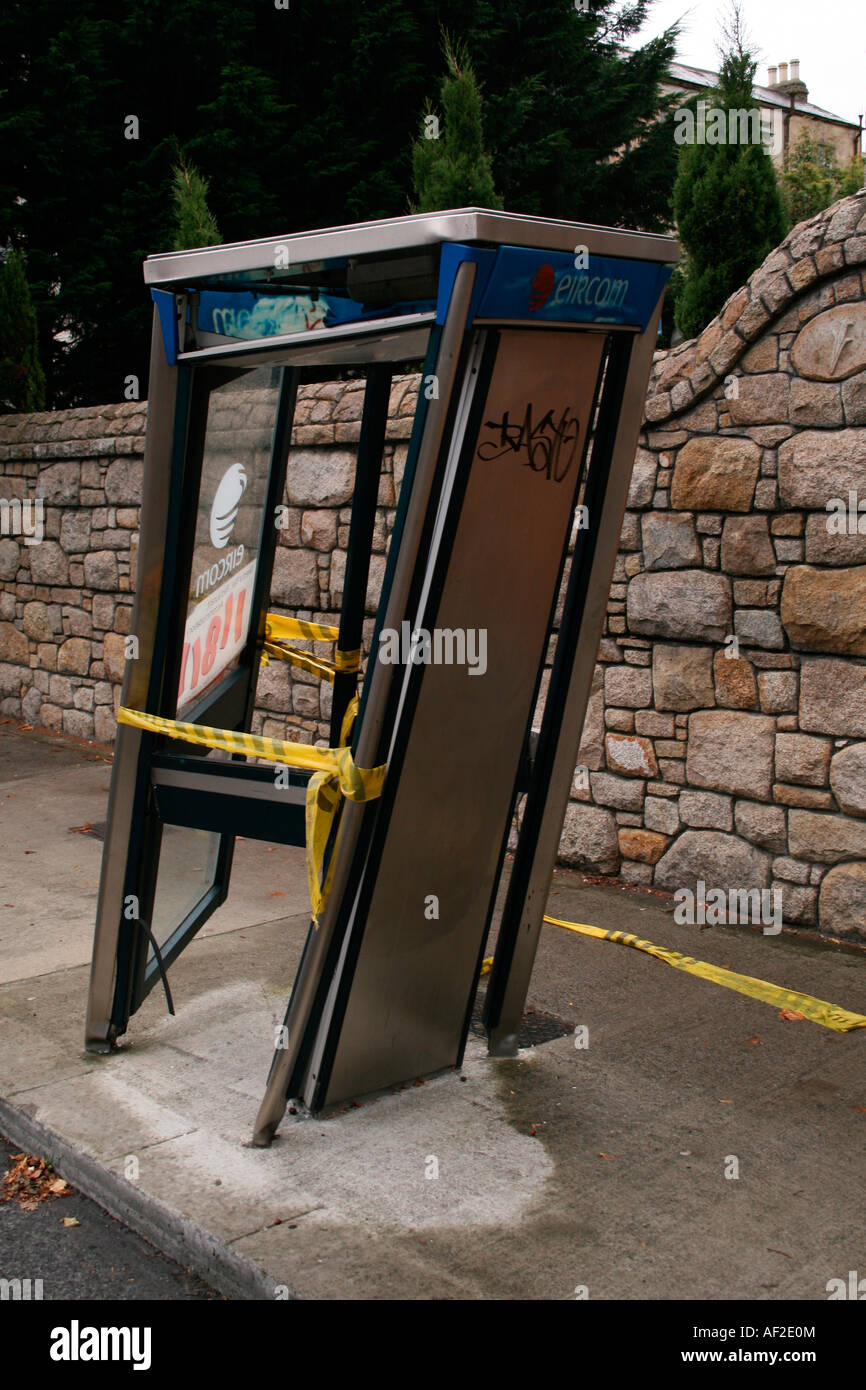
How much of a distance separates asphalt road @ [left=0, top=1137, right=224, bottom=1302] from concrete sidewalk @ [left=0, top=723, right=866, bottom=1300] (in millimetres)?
61

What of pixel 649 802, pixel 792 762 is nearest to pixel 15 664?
pixel 649 802

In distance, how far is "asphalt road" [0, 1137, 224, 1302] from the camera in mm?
2777

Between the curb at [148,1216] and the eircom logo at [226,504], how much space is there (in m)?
1.88

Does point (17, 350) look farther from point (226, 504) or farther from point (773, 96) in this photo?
point (773, 96)

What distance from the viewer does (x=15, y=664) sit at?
9.84 m

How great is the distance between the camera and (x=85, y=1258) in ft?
9.55

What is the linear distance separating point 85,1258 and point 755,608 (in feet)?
11.9

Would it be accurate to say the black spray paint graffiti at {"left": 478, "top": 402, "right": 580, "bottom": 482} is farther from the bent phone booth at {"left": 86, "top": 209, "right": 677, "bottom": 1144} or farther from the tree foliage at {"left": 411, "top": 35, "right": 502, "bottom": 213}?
the tree foliage at {"left": 411, "top": 35, "right": 502, "bottom": 213}

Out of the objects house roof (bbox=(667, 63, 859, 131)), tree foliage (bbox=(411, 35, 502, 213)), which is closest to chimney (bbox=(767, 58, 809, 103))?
house roof (bbox=(667, 63, 859, 131))

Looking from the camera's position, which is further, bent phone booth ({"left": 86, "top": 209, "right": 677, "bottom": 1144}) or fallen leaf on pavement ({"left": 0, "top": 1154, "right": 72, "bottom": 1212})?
fallen leaf on pavement ({"left": 0, "top": 1154, "right": 72, "bottom": 1212})

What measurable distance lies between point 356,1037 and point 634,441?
1.94 metres

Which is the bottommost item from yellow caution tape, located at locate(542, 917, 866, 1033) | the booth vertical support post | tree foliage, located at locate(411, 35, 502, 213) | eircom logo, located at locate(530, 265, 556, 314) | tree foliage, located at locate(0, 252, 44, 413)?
yellow caution tape, located at locate(542, 917, 866, 1033)

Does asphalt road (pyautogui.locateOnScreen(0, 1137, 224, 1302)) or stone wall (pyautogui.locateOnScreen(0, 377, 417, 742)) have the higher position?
stone wall (pyautogui.locateOnScreen(0, 377, 417, 742))
